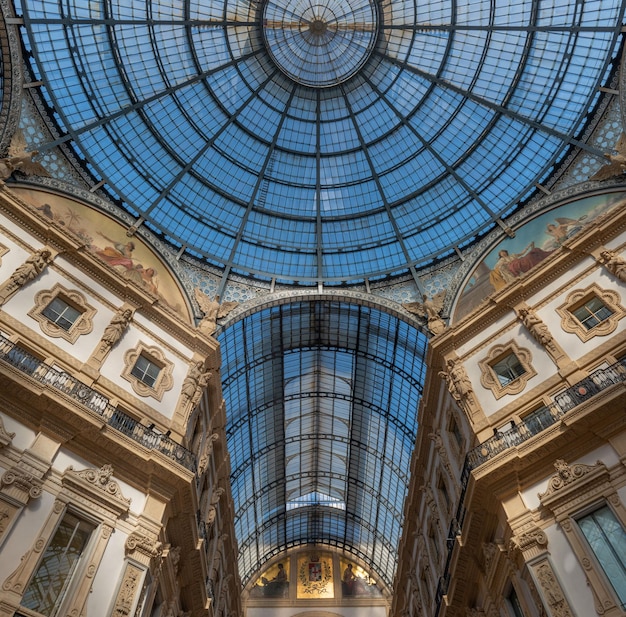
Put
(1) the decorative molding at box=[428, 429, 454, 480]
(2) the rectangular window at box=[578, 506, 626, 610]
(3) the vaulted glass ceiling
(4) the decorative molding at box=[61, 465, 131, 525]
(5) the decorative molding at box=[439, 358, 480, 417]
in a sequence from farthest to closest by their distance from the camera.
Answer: (3) the vaulted glass ceiling → (1) the decorative molding at box=[428, 429, 454, 480] → (5) the decorative molding at box=[439, 358, 480, 417] → (4) the decorative molding at box=[61, 465, 131, 525] → (2) the rectangular window at box=[578, 506, 626, 610]

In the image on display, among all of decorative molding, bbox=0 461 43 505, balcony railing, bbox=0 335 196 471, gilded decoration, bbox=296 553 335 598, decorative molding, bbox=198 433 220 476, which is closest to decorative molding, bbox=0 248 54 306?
balcony railing, bbox=0 335 196 471

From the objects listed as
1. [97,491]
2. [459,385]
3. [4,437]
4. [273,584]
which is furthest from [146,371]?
[273,584]

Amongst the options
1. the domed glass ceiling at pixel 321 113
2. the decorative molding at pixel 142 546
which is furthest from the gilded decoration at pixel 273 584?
the decorative molding at pixel 142 546

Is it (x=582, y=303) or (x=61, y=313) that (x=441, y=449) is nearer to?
(x=582, y=303)

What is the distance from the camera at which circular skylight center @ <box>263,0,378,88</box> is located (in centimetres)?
3127

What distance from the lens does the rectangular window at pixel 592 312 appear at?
1964cm

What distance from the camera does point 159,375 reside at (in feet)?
71.6

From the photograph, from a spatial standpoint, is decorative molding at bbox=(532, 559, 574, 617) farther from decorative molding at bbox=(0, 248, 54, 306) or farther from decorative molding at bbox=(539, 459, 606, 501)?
decorative molding at bbox=(0, 248, 54, 306)

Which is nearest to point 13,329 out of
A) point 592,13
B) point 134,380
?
point 134,380

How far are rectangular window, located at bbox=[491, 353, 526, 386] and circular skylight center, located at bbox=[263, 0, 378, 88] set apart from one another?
2070 cm

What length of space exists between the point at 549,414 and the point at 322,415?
2642 centimetres

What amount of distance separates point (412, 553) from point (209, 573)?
1247 cm

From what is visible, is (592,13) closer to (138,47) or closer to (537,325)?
(537,325)

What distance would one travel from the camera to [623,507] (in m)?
14.7
